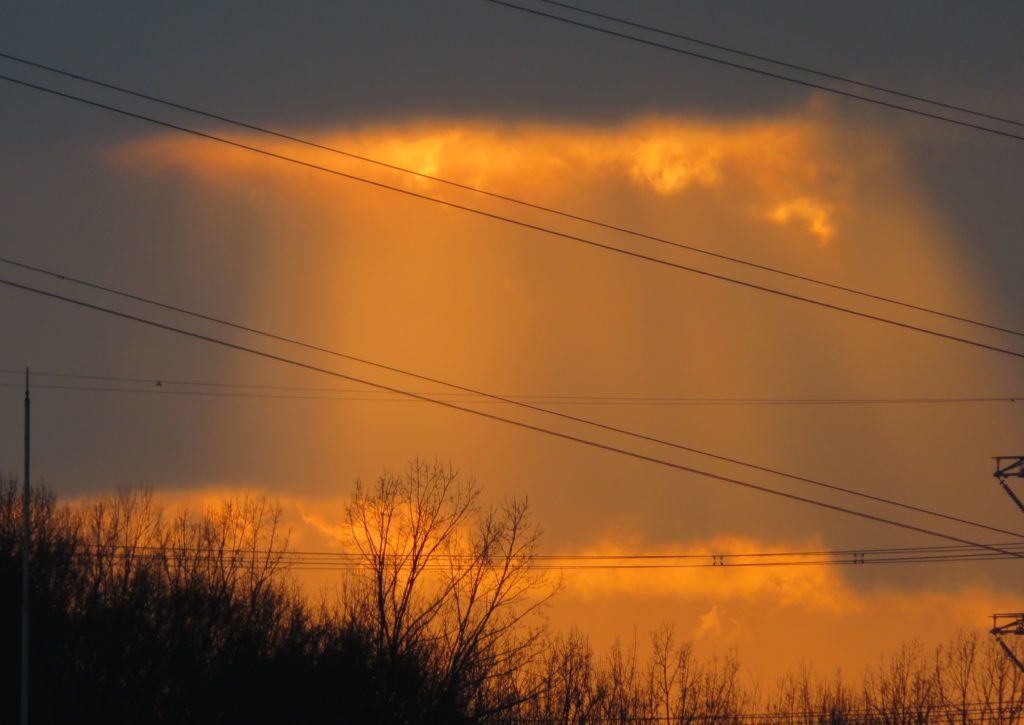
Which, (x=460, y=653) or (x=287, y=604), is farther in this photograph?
(x=287, y=604)

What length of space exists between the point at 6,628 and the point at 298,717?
1225 cm

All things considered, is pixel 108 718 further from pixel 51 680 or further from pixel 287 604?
pixel 287 604

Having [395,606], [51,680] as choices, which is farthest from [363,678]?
[51,680]

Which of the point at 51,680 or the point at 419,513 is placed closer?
the point at 51,680

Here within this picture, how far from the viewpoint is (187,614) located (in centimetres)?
7062

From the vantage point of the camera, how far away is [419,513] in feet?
234

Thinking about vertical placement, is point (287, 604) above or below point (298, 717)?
above

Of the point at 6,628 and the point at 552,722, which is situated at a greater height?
the point at 6,628

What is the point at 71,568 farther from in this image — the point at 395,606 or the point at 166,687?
the point at 395,606

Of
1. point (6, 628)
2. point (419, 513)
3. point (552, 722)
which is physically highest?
point (419, 513)

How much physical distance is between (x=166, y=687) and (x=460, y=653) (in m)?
11.8

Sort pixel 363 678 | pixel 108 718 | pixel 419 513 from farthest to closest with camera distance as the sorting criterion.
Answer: pixel 419 513 < pixel 363 678 < pixel 108 718

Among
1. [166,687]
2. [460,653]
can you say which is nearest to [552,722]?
→ [460,653]

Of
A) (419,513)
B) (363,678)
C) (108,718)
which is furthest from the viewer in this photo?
(419,513)
